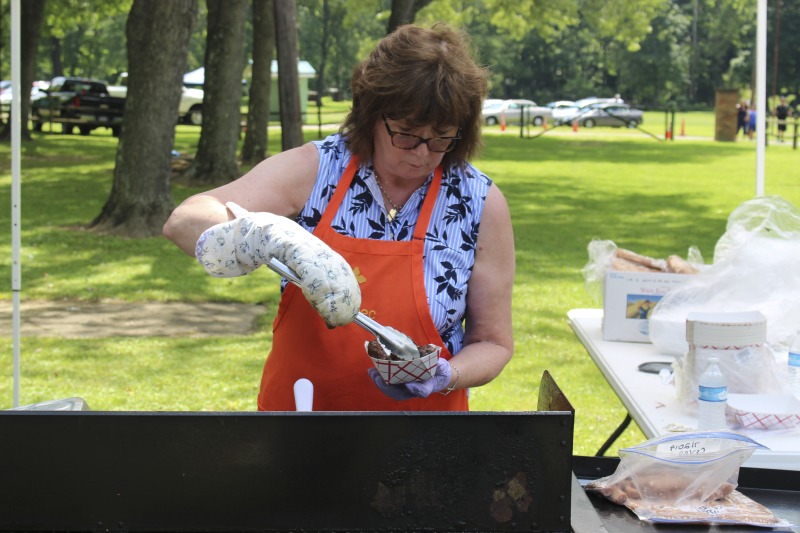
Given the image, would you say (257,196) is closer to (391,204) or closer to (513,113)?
(391,204)

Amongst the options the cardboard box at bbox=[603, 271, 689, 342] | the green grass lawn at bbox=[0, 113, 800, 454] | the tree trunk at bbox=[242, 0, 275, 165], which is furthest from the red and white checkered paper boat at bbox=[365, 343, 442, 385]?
the tree trunk at bbox=[242, 0, 275, 165]

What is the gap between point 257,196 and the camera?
2.04 metres

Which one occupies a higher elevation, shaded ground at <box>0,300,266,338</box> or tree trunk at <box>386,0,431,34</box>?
tree trunk at <box>386,0,431,34</box>

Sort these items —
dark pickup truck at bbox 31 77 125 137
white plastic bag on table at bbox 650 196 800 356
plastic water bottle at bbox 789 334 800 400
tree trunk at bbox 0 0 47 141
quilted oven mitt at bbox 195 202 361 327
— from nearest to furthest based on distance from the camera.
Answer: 1. quilted oven mitt at bbox 195 202 361 327
2. plastic water bottle at bbox 789 334 800 400
3. white plastic bag on table at bbox 650 196 800 356
4. tree trunk at bbox 0 0 47 141
5. dark pickup truck at bbox 31 77 125 137

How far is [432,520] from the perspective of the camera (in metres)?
1.55

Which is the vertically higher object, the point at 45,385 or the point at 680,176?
the point at 680,176

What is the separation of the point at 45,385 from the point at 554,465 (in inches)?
172

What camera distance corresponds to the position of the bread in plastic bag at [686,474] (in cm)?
179

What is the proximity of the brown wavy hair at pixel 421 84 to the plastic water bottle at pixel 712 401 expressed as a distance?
2.76 feet

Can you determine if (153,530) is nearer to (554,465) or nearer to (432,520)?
(432,520)

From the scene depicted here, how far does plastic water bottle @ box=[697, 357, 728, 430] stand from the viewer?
2375mm

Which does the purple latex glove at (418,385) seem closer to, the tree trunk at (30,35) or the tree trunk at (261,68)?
the tree trunk at (261,68)

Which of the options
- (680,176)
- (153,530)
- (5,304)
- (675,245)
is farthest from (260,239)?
(680,176)

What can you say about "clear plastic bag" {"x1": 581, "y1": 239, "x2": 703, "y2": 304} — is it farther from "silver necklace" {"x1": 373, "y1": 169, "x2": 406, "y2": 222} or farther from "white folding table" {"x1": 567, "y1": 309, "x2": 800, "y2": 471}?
"silver necklace" {"x1": 373, "y1": 169, "x2": 406, "y2": 222}
